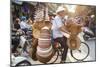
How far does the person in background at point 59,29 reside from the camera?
227 cm

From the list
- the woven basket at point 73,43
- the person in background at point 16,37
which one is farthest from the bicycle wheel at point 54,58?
the person in background at point 16,37

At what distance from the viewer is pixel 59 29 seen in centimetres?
228

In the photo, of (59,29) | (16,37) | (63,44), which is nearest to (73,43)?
(63,44)

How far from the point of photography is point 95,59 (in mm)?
2457

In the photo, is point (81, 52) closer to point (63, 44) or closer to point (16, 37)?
point (63, 44)

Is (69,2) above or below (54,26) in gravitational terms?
above

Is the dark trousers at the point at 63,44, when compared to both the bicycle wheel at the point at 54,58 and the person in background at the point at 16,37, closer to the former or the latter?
the bicycle wheel at the point at 54,58

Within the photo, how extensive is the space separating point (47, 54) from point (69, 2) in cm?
73

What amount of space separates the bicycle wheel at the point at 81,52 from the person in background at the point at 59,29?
0.14m

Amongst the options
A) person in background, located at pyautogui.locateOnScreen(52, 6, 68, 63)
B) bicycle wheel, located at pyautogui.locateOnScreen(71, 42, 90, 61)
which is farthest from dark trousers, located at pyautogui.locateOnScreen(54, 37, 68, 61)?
bicycle wheel, located at pyautogui.locateOnScreen(71, 42, 90, 61)

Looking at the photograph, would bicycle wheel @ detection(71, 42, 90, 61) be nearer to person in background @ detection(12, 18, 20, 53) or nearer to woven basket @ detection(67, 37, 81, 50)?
woven basket @ detection(67, 37, 81, 50)

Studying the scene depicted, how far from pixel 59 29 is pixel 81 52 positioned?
0.44m
